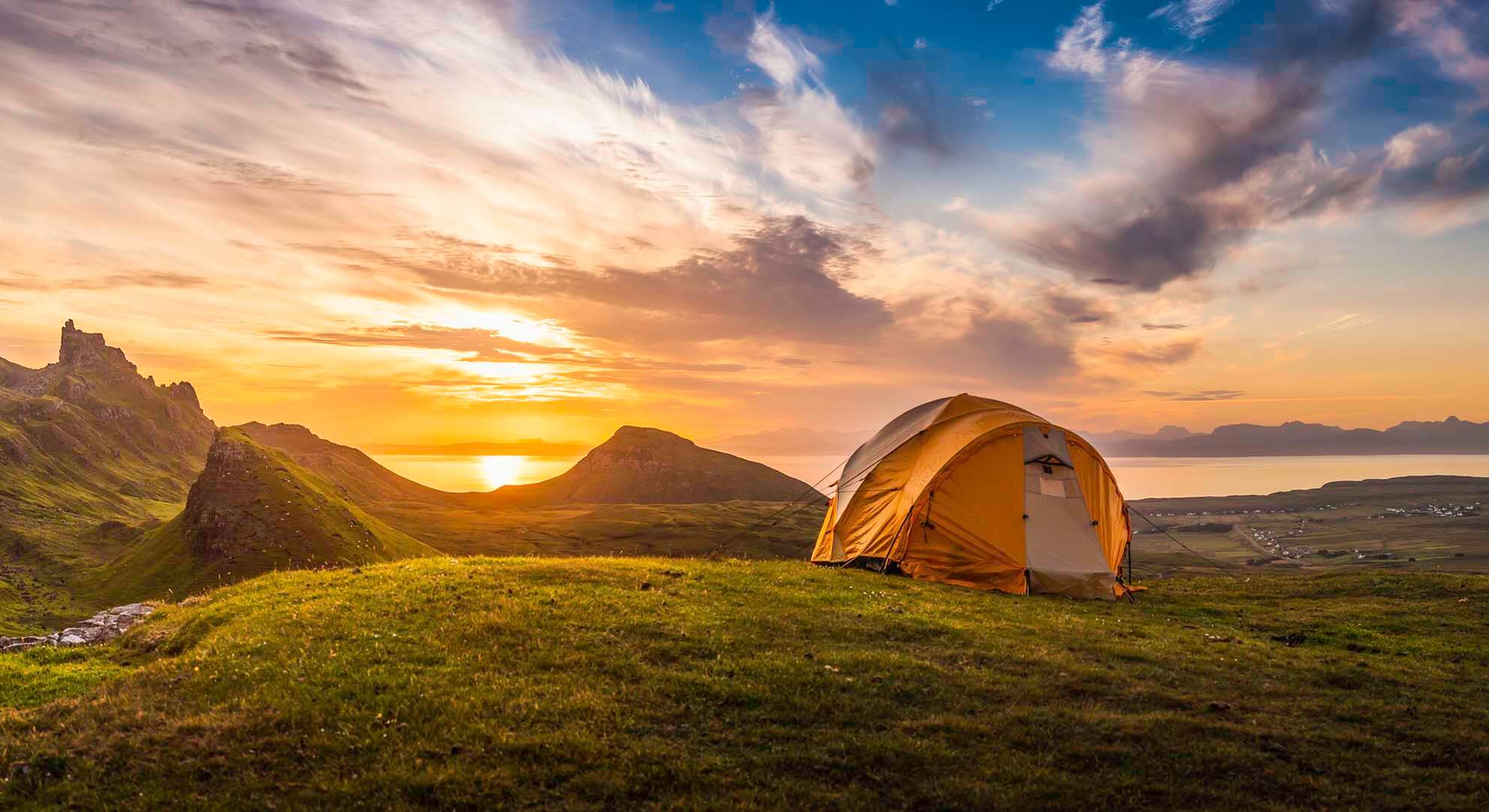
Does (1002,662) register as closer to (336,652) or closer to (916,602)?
(916,602)

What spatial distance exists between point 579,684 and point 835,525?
19697 millimetres

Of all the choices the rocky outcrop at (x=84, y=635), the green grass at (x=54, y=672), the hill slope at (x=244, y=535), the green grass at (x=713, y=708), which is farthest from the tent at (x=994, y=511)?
the hill slope at (x=244, y=535)

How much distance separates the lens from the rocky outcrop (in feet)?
65.9

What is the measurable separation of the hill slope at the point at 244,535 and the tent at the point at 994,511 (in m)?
121

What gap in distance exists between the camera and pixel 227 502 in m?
142

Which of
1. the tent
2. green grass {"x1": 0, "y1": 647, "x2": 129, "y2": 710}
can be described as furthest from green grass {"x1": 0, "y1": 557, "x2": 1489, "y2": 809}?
the tent

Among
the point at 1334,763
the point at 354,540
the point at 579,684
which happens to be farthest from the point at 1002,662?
the point at 354,540

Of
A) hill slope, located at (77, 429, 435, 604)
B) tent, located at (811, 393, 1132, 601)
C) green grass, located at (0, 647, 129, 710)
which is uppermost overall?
tent, located at (811, 393, 1132, 601)

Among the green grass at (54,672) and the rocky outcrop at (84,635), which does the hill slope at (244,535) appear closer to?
the rocky outcrop at (84,635)

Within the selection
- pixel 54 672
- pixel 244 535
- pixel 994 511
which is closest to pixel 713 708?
pixel 54 672

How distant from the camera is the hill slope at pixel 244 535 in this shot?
5153 inches

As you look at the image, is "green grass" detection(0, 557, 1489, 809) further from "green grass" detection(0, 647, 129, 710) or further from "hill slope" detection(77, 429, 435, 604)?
"hill slope" detection(77, 429, 435, 604)

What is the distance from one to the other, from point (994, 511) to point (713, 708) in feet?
58.2

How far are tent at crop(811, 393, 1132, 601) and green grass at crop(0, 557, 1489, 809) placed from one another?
5732 mm
